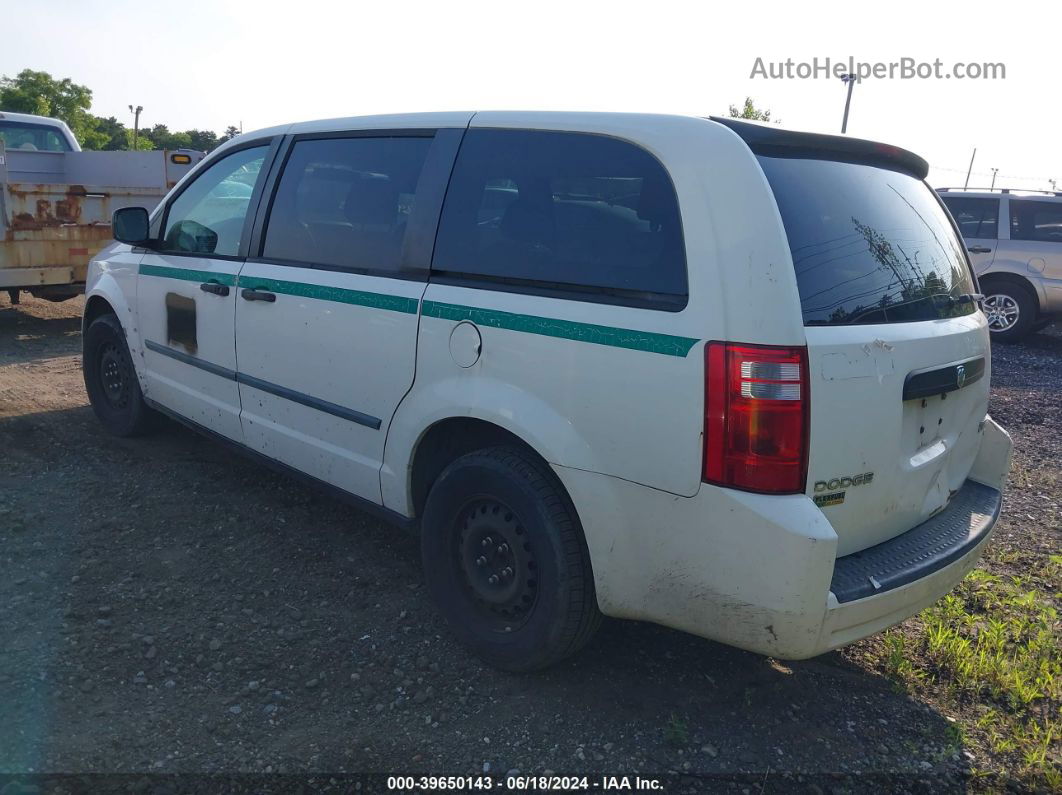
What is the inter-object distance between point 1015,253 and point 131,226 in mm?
9901

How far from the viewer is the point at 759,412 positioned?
7.78 feet

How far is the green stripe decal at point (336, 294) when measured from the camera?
3.26 meters

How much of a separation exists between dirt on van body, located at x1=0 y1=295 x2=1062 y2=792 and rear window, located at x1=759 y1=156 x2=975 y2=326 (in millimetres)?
1363

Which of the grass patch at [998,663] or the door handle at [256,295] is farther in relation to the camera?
the door handle at [256,295]

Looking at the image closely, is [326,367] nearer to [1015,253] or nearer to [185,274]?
[185,274]

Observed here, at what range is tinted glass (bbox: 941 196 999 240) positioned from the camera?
1065 cm

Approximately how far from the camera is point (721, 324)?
7.91 ft

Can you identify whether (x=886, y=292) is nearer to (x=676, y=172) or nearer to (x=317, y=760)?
(x=676, y=172)

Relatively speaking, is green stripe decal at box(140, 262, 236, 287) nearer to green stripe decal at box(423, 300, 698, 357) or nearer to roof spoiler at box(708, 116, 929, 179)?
green stripe decal at box(423, 300, 698, 357)

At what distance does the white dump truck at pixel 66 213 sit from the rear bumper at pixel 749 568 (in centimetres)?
729

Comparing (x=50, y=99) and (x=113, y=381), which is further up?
(x=50, y=99)

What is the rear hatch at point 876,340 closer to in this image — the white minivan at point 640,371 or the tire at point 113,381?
the white minivan at point 640,371

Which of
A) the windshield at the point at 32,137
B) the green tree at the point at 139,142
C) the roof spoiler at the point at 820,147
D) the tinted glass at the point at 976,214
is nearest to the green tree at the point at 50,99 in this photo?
the green tree at the point at 139,142

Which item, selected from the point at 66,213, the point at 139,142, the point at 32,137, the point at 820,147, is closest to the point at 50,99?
the point at 139,142
